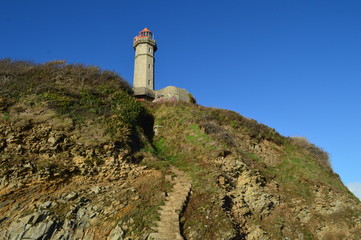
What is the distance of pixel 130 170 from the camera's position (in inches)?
562

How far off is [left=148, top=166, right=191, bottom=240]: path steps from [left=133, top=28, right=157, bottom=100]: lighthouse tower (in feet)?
105

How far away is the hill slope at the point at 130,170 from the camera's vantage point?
11.0 m

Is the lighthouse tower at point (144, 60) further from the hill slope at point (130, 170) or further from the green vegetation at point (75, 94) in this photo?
the green vegetation at point (75, 94)

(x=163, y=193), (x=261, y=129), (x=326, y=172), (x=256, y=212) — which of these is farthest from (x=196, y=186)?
(x=326, y=172)

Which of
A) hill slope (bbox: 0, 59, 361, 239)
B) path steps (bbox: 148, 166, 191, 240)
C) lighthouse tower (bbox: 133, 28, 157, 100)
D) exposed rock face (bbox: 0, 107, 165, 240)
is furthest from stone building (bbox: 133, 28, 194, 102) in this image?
path steps (bbox: 148, 166, 191, 240)

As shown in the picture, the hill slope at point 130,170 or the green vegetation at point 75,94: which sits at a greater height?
the green vegetation at point 75,94

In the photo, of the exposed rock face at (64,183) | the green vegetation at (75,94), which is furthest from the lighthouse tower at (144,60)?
the exposed rock face at (64,183)

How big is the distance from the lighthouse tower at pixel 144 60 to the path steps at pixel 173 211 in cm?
3206

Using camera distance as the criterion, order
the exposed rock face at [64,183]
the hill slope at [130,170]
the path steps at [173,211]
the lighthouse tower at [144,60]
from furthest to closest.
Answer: the lighthouse tower at [144,60] < the hill slope at [130,170] < the exposed rock face at [64,183] < the path steps at [173,211]

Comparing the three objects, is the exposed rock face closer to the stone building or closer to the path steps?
the path steps

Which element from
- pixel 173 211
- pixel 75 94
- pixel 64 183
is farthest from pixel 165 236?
pixel 75 94

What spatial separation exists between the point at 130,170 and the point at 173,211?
3.80m

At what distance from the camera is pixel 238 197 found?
15.1m

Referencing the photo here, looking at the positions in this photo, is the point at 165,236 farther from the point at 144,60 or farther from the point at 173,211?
the point at 144,60
